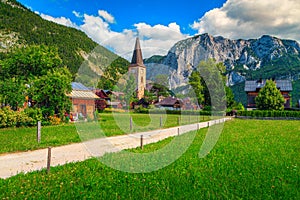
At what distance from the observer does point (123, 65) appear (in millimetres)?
13148

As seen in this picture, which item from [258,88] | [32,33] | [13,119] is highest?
[32,33]

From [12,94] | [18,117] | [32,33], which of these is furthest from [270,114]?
[32,33]

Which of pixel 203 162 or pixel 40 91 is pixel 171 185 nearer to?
pixel 203 162

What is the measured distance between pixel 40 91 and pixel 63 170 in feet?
63.0

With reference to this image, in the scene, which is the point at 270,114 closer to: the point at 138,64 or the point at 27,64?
the point at 27,64

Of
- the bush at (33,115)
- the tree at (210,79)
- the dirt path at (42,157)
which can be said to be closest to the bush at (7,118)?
the bush at (33,115)

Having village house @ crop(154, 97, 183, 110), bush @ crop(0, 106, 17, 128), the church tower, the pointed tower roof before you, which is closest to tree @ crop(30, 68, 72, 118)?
bush @ crop(0, 106, 17, 128)

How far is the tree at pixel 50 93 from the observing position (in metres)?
24.9

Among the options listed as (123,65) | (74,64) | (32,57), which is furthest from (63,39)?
(123,65)

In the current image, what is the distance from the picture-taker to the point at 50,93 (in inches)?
990

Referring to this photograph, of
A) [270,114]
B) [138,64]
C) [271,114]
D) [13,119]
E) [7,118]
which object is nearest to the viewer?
[138,64]

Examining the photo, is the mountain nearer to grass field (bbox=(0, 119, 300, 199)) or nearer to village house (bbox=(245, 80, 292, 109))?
village house (bbox=(245, 80, 292, 109))

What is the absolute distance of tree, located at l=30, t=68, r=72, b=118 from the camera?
2494 centimetres

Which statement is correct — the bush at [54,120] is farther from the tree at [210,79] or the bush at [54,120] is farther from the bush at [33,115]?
the tree at [210,79]
